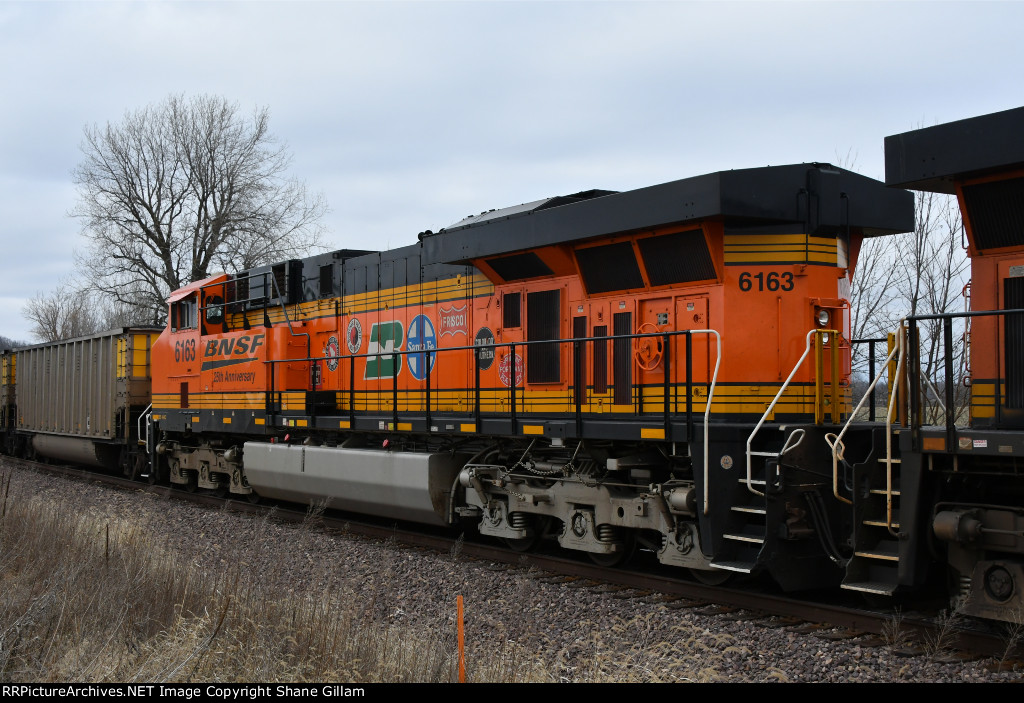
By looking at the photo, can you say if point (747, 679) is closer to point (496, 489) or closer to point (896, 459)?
point (896, 459)

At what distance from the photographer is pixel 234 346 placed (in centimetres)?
1447

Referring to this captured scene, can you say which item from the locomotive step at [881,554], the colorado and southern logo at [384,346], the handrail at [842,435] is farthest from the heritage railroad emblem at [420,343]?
the locomotive step at [881,554]

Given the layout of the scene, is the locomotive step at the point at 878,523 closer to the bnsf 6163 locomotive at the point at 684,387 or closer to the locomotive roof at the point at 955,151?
the bnsf 6163 locomotive at the point at 684,387

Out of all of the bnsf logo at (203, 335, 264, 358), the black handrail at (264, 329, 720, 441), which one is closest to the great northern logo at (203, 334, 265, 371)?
the bnsf logo at (203, 335, 264, 358)

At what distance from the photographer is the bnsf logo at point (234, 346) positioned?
14.0 m

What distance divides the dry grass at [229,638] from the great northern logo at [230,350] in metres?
6.33

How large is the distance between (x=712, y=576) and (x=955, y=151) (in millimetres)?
4118

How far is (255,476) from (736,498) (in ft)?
27.6

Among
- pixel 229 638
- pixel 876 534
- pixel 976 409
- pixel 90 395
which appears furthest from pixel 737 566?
pixel 90 395

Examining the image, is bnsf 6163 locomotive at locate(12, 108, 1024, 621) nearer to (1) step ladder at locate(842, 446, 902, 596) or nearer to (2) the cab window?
(1) step ladder at locate(842, 446, 902, 596)

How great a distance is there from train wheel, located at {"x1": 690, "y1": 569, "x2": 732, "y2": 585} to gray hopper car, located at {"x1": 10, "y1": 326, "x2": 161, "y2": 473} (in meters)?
13.6

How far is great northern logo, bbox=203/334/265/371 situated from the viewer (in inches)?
551

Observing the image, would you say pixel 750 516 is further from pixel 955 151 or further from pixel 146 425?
pixel 146 425

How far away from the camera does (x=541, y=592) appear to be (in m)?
8.35
